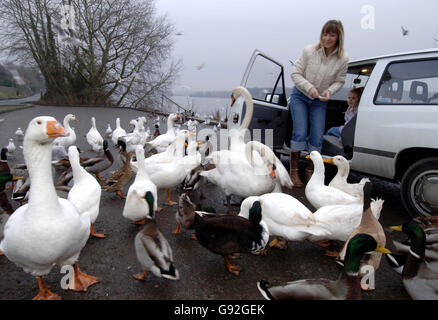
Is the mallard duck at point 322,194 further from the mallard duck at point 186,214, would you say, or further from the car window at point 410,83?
the mallard duck at point 186,214

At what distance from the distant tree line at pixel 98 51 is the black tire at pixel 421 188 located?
20.3m

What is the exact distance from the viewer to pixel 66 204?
91.4 inches

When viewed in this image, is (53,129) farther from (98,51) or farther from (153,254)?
(98,51)

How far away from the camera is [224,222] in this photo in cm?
278

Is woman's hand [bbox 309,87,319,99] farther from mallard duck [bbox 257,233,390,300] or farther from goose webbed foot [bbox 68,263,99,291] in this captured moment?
goose webbed foot [bbox 68,263,99,291]

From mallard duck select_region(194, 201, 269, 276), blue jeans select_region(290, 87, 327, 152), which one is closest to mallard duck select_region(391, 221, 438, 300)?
mallard duck select_region(194, 201, 269, 276)

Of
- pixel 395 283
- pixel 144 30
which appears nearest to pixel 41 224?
pixel 395 283

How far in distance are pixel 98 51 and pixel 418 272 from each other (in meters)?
25.1

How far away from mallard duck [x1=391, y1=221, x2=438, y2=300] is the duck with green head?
2.01m

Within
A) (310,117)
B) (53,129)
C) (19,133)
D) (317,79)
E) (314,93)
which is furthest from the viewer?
(19,133)

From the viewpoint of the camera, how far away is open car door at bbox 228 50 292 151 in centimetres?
543

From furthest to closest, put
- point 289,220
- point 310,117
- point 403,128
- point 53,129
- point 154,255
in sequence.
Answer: point 310,117, point 403,128, point 289,220, point 154,255, point 53,129

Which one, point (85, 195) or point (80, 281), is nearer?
point (80, 281)

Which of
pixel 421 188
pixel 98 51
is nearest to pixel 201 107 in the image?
pixel 98 51
